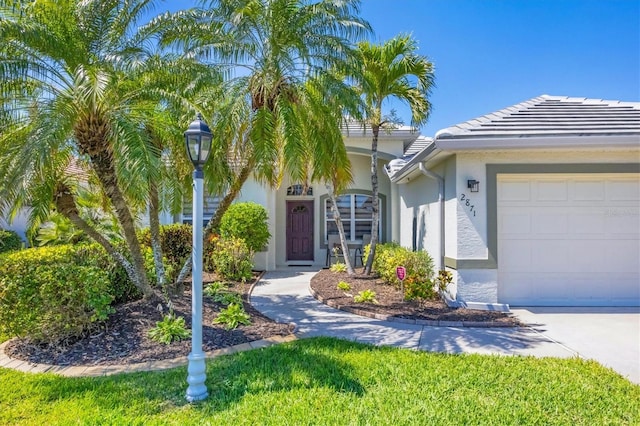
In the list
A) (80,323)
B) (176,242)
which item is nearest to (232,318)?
(80,323)

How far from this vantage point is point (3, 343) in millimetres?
6023

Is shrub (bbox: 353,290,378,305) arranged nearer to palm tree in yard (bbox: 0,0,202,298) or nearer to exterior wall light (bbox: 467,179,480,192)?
exterior wall light (bbox: 467,179,480,192)

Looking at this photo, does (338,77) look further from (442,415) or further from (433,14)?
(442,415)

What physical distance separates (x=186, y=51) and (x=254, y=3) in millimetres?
1562

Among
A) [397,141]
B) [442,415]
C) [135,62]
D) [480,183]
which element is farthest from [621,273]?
[135,62]

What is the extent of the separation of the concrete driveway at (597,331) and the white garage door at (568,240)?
0.43 meters

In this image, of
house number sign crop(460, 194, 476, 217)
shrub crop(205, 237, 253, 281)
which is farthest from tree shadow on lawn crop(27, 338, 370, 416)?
shrub crop(205, 237, 253, 281)

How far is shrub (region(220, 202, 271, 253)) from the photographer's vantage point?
1234cm

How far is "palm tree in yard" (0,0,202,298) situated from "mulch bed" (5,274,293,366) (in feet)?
4.19

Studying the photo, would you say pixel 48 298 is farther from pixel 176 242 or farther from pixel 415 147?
pixel 415 147

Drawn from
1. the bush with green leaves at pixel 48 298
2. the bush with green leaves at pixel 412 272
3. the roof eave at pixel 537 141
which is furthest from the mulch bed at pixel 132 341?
the roof eave at pixel 537 141

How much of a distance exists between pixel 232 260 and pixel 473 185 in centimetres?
735

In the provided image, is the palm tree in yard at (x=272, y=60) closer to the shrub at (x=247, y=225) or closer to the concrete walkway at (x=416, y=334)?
the concrete walkway at (x=416, y=334)

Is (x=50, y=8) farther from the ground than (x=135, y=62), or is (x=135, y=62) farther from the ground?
(x=50, y=8)
